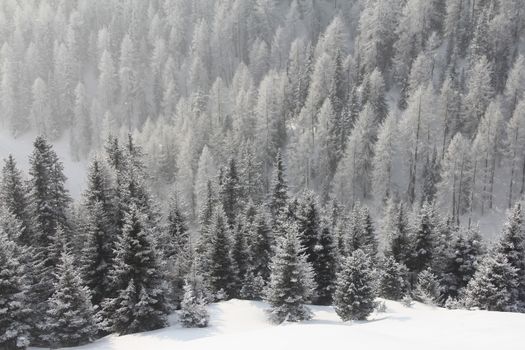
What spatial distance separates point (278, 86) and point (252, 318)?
6375 centimetres

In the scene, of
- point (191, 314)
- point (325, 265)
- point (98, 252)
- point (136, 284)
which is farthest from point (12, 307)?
point (325, 265)

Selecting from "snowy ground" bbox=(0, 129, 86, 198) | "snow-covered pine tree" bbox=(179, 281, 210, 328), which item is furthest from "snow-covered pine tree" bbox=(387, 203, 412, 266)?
"snowy ground" bbox=(0, 129, 86, 198)

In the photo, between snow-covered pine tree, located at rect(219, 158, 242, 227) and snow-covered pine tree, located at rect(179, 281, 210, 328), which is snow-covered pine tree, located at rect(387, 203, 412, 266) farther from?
snow-covered pine tree, located at rect(179, 281, 210, 328)

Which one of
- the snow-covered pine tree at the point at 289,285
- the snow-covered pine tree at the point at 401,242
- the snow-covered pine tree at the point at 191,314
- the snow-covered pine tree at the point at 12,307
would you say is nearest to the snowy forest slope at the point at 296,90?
the snow-covered pine tree at the point at 401,242

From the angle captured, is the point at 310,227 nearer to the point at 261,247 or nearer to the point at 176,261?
the point at 261,247

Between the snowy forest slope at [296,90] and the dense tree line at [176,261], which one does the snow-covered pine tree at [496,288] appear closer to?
the dense tree line at [176,261]

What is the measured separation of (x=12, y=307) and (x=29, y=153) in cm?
8498

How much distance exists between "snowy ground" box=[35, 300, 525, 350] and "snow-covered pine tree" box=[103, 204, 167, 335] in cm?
116

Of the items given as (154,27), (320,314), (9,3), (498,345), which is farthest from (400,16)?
(9,3)

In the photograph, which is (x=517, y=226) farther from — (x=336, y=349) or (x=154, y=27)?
(x=154, y=27)

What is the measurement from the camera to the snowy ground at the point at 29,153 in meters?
91.8

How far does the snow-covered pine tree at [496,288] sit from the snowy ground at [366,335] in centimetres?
782

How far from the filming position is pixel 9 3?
415 feet

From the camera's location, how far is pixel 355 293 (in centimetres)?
2620
